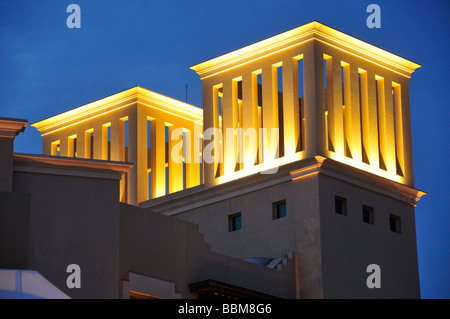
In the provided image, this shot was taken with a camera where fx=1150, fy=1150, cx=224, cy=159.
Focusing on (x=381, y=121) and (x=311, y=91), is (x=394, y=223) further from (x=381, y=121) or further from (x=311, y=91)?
(x=311, y=91)

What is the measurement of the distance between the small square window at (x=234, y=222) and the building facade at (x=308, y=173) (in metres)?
0.04

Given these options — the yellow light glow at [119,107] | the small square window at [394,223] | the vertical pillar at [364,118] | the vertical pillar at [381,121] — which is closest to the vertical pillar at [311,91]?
the vertical pillar at [364,118]

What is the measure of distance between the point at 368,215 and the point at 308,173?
311cm

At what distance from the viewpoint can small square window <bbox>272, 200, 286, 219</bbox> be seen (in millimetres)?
40594

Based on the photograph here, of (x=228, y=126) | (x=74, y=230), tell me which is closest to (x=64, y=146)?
(x=228, y=126)

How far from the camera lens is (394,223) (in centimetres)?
4238

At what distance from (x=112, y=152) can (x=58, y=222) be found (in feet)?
46.6

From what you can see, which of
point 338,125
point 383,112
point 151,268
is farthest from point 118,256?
point 383,112

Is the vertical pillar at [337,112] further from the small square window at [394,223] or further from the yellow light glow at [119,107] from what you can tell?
the yellow light glow at [119,107]

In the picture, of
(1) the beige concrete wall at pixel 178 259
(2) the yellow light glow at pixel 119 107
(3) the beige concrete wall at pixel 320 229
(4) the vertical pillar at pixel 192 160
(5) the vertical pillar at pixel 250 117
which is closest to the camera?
(1) the beige concrete wall at pixel 178 259

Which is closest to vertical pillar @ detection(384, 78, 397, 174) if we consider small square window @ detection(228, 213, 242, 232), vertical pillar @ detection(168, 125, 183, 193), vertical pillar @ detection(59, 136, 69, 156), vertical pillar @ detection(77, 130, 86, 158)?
small square window @ detection(228, 213, 242, 232)

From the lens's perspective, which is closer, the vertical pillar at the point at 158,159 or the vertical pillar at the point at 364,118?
the vertical pillar at the point at 364,118

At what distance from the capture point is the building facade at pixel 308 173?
1554 inches
